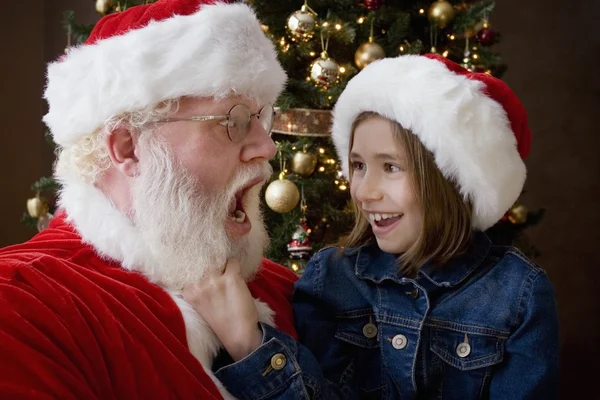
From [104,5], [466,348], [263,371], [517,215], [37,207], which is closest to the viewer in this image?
[263,371]

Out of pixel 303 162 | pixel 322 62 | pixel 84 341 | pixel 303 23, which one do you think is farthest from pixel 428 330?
pixel 303 23

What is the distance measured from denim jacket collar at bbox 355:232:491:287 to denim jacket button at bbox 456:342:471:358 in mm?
152

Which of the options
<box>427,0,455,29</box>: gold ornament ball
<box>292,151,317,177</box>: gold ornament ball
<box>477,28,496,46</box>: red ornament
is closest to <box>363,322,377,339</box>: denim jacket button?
<box>292,151,317,177</box>: gold ornament ball

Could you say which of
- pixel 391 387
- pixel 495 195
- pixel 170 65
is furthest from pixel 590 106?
pixel 170 65

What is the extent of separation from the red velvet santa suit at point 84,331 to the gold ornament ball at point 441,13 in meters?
1.98

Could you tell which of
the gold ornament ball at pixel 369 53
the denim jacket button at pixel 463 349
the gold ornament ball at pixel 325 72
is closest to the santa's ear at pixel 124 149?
the denim jacket button at pixel 463 349

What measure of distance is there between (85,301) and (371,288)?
78 centimetres

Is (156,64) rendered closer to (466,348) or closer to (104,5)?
(466,348)

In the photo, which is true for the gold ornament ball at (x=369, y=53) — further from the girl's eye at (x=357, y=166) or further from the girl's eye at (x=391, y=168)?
the girl's eye at (x=391, y=168)

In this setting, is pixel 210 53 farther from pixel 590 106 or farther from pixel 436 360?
pixel 590 106

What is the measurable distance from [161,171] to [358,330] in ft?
2.16

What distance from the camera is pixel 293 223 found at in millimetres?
2705

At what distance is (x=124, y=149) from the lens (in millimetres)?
1430

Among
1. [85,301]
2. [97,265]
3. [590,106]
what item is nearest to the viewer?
[85,301]
